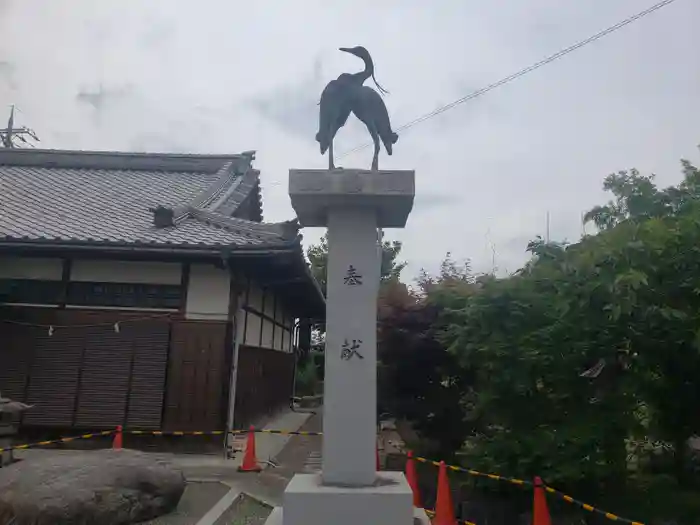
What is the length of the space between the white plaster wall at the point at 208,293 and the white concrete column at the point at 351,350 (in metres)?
5.82

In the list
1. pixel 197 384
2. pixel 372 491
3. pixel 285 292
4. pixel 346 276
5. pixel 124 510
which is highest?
pixel 285 292

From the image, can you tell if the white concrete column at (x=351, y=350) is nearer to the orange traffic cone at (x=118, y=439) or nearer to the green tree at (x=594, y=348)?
the green tree at (x=594, y=348)

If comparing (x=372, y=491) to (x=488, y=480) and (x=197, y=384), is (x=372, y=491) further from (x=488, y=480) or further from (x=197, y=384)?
(x=197, y=384)

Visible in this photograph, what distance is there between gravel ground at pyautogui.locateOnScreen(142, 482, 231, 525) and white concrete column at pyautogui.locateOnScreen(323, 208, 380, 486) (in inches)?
103

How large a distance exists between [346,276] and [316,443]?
904 cm

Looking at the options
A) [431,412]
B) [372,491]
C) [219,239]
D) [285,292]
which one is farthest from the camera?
[285,292]

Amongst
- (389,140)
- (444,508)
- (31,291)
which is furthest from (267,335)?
(389,140)

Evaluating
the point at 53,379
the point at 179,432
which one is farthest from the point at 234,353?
the point at 53,379

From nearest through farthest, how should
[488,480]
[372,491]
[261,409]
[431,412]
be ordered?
[372,491], [488,480], [431,412], [261,409]

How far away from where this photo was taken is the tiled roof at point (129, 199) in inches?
429

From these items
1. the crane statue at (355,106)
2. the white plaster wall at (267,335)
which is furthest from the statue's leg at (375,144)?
the white plaster wall at (267,335)

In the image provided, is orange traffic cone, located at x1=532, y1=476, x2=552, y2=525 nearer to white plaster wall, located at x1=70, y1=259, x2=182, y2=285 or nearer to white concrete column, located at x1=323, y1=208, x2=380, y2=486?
white concrete column, located at x1=323, y1=208, x2=380, y2=486

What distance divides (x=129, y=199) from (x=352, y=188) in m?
10.6

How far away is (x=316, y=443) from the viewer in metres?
13.4
